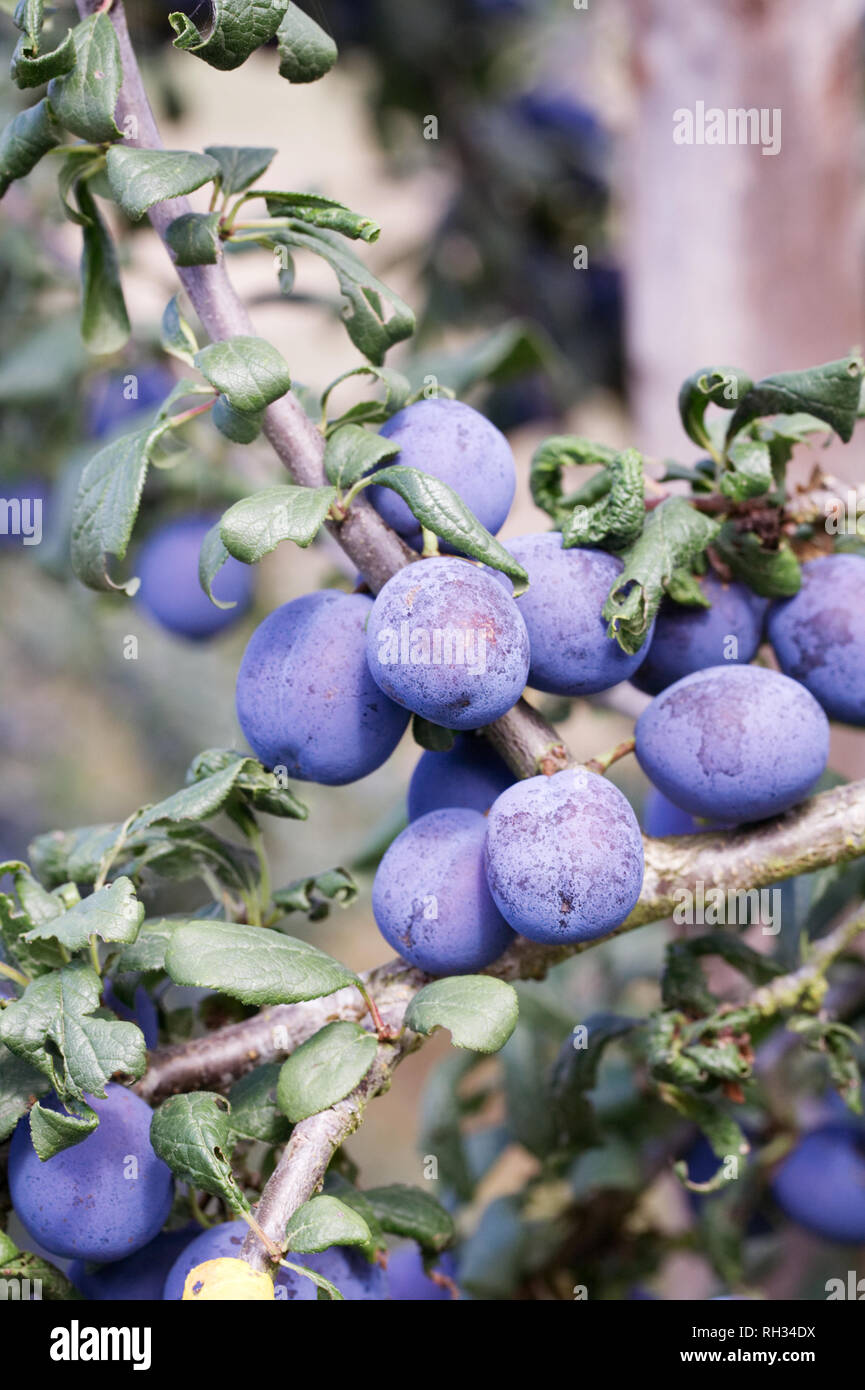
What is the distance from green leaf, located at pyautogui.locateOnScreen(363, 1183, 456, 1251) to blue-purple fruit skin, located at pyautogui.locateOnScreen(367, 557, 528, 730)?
1.06ft

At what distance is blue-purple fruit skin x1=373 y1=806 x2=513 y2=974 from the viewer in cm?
63

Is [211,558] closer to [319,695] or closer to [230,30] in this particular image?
[319,695]

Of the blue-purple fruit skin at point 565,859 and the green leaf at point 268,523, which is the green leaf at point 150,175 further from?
the blue-purple fruit skin at point 565,859

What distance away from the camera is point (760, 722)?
Answer: 0.65 metres

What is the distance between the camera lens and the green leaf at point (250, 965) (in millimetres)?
567

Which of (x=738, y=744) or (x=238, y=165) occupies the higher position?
(x=238, y=165)

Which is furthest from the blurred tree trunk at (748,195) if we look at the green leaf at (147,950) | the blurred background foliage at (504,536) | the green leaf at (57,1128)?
the green leaf at (57,1128)

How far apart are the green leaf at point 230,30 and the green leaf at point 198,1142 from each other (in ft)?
1.66

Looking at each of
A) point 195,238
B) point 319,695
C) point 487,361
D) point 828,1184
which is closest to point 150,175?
point 195,238

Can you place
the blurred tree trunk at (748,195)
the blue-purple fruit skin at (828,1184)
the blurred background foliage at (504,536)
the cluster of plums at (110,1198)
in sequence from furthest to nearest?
the blurred tree trunk at (748,195) → the blurred background foliage at (504,536) → the blue-purple fruit skin at (828,1184) → the cluster of plums at (110,1198)

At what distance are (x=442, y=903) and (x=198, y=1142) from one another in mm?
163

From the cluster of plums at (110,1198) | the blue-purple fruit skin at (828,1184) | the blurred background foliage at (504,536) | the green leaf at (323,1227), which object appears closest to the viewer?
the green leaf at (323,1227)

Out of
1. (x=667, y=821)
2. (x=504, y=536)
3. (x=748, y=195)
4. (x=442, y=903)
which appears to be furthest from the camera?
(x=504, y=536)

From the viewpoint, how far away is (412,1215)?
73cm
